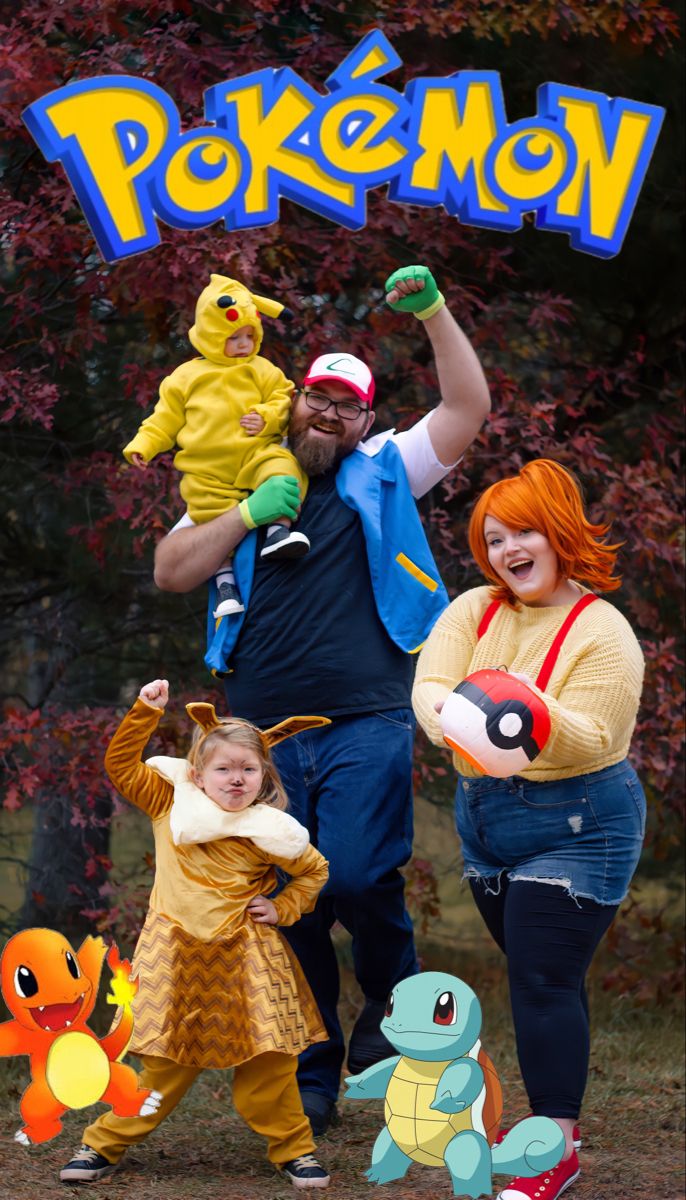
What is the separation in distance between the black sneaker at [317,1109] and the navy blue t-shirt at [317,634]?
0.98 meters

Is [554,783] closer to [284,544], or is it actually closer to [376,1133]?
[284,544]

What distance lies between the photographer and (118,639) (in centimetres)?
580

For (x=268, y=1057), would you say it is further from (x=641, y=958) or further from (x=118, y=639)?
(x=641, y=958)

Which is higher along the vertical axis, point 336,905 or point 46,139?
point 46,139

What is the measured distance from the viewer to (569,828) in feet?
11.2

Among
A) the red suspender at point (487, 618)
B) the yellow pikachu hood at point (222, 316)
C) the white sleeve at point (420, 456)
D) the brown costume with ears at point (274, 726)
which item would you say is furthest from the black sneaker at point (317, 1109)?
the yellow pikachu hood at point (222, 316)

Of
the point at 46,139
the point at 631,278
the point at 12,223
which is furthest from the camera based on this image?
the point at 631,278

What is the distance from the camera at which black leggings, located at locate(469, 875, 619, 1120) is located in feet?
11.0

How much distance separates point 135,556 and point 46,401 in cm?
91

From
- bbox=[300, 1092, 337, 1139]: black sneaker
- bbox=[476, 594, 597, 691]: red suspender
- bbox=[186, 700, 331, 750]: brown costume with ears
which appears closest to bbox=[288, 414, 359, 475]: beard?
bbox=[186, 700, 331, 750]: brown costume with ears

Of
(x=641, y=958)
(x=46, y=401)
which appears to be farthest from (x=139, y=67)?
(x=641, y=958)

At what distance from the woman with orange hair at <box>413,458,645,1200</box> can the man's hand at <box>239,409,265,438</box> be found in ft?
1.92

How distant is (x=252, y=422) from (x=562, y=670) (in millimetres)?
943

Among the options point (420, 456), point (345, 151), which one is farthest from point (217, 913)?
point (345, 151)
